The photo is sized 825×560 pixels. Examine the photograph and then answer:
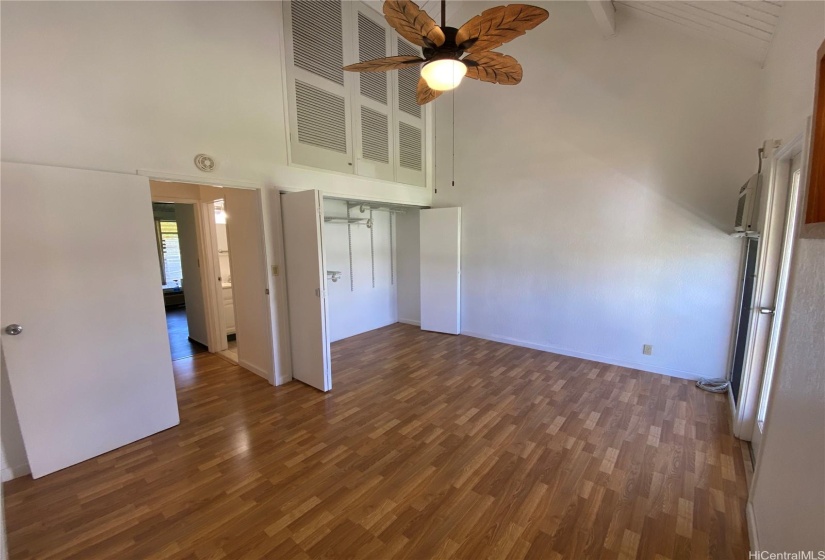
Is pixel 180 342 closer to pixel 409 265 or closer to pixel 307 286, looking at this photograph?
pixel 307 286

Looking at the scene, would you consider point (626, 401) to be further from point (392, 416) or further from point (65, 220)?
point (65, 220)

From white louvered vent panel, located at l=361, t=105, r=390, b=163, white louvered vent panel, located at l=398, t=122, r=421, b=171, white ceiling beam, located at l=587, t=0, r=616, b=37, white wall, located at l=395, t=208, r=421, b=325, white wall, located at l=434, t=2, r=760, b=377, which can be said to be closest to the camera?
white ceiling beam, located at l=587, t=0, r=616, b=37

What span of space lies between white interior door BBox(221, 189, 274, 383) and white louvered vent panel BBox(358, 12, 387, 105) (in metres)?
2.13

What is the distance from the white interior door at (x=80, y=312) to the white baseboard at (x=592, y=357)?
4.00 meters

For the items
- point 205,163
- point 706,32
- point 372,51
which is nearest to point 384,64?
point 205,163

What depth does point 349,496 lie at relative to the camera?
6.68 ft

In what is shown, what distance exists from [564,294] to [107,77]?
16.1 feet

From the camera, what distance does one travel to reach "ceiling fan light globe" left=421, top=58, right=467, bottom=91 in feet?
6.45

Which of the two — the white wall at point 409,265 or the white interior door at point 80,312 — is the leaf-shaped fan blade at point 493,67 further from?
the white wall at point 409,265

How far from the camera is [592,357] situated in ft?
13.6

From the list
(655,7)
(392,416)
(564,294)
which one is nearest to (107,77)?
(392,416)

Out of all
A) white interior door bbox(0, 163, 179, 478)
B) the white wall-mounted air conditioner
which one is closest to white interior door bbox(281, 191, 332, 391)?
white interior door bbox(0, 163, 179, 478)

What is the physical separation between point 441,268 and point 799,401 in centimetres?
411

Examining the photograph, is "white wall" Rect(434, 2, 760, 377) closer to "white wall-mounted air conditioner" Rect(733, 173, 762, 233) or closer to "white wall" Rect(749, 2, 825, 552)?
"white wall-mounted air conditioner" Rect(733, 173, 762, 233)
